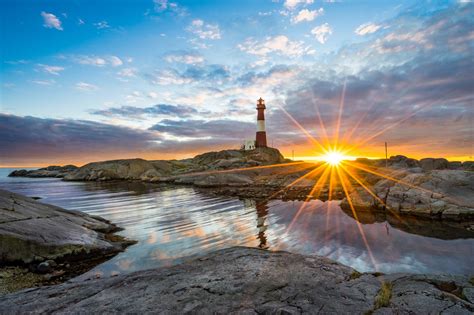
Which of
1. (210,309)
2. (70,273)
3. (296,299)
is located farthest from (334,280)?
(70,273)

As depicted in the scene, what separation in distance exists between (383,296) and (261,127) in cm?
7785

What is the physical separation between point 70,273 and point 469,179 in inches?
996

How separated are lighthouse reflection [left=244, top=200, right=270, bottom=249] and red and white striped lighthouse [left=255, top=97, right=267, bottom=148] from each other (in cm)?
5660

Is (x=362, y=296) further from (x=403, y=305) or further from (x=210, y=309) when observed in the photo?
(x=210, y=309)

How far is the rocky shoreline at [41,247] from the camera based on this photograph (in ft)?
27.5

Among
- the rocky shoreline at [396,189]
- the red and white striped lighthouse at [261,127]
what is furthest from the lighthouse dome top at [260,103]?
the rocky shoreline at [396,189]

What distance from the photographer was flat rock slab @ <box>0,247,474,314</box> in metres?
4.82

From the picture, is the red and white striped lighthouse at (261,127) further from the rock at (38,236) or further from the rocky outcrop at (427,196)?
the rock at (38,236)

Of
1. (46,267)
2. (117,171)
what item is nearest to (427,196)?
(46,267)

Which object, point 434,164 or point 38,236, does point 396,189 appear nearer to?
point 38,236

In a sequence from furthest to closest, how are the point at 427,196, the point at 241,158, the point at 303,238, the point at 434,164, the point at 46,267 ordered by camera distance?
the point at 241,158 < the point at 434,164 < the point at 427,196 < the point at 303,238 < the point at 46,267

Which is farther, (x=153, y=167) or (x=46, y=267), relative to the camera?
(x=153, y=167)

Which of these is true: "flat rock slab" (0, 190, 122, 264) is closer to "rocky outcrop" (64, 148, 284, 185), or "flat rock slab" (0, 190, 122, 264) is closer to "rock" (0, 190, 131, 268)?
"rock" (0, 190, 131, 268)

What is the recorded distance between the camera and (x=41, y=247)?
9492 mm
